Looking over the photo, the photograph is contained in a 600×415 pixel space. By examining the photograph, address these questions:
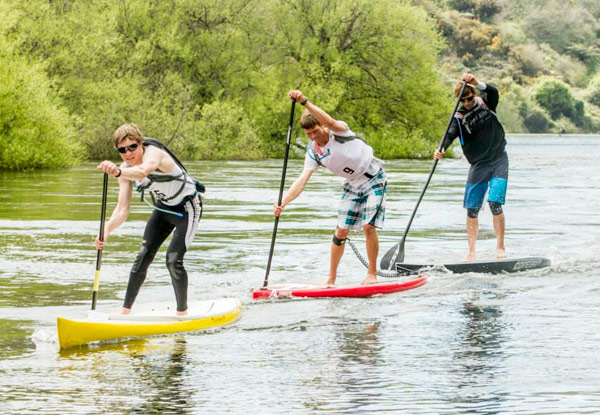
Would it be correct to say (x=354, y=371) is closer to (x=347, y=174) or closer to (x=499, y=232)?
(x=347, y=174)

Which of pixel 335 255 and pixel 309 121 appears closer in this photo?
pixel 309 121

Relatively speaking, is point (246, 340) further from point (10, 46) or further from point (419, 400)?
point (10, 46)

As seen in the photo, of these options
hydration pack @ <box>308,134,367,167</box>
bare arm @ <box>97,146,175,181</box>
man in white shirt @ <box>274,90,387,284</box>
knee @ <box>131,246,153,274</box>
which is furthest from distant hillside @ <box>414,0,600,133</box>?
bare arm @ <box>97,146,175,181</box>

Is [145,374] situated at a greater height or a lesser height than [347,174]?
lesser

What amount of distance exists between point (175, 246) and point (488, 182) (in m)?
5.20

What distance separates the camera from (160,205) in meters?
9.73

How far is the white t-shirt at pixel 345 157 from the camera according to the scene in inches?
440

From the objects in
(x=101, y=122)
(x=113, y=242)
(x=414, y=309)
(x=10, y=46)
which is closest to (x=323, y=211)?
(x=113, y=242)

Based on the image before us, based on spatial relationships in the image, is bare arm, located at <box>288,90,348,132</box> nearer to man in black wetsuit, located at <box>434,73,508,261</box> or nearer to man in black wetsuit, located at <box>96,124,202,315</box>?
man in black wetsuit, located at <box>96,124,202,315</box>

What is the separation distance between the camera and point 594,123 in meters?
139

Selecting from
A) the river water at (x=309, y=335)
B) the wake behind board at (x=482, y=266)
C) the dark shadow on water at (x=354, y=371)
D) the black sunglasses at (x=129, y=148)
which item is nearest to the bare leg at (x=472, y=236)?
the wake behind board at (x=482, y=266)

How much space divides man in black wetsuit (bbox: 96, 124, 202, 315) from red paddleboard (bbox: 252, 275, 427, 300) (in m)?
1.65

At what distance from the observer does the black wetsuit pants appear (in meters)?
9.70

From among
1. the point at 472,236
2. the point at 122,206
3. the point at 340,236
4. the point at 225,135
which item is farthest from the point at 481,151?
the point at 225,135
